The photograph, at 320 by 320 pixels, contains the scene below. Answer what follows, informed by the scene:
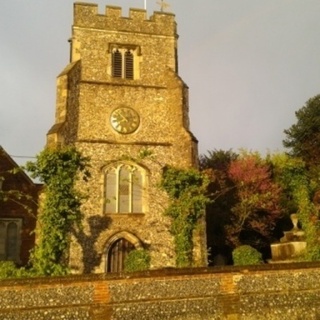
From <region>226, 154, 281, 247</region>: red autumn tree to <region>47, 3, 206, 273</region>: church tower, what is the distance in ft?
19.2

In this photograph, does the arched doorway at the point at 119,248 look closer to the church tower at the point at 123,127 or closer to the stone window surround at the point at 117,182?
the church tower at the point at 123,127

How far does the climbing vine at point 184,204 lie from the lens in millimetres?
17828

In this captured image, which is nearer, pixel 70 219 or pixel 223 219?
pixel 70 219

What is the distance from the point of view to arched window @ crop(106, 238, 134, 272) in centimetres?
2053

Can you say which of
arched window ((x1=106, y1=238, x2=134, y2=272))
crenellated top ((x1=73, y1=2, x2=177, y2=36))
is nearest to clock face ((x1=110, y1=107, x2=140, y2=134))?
crenellated top ((x1=73, y1=2, x2=177, y2=36))

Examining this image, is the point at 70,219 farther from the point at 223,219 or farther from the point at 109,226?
the point at 223,219

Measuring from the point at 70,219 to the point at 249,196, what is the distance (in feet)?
44.8

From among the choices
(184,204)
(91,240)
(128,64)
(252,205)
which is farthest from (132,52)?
(252,205)

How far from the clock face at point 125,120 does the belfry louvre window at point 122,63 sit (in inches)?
88.1

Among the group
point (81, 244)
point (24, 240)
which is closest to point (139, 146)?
point (81, 244)

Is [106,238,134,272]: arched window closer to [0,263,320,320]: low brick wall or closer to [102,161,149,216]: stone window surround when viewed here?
[102,161,149,216]: stone window surround

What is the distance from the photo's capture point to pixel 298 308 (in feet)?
37.9

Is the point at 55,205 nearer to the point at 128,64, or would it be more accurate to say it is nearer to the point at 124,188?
the point at 124,188

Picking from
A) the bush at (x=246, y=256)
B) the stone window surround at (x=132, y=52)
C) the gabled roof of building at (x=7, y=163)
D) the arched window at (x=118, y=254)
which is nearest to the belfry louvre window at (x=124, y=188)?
the arched window at (x=118, y=254)
